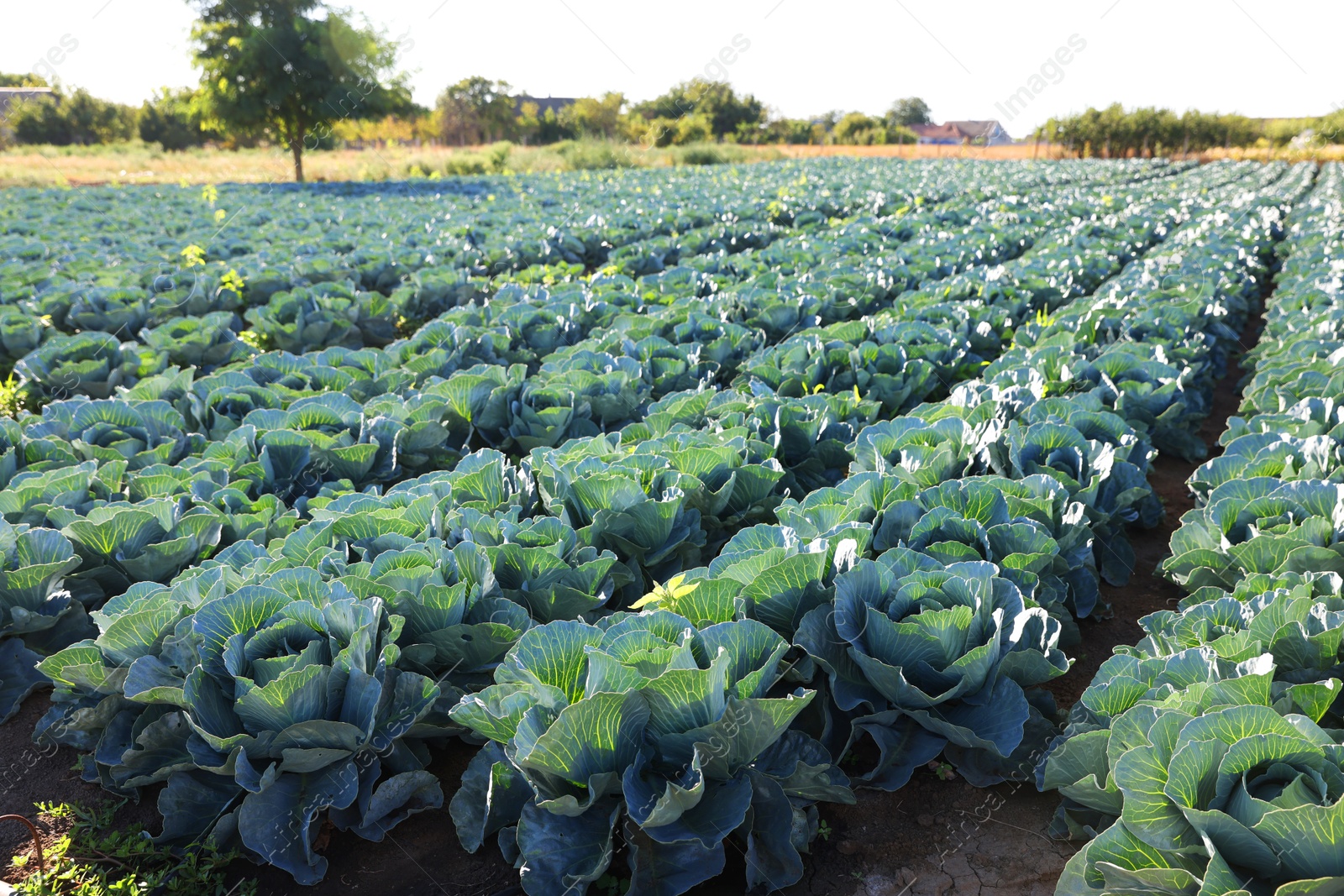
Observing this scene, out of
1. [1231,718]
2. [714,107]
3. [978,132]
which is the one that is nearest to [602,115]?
[714,107]

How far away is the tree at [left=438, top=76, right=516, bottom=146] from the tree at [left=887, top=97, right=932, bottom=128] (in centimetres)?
4201

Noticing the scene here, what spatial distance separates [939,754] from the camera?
262 cm

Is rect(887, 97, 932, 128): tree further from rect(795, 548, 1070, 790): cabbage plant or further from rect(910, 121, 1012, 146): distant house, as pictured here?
rect(795, 548, 1070, 790): cabbage plant

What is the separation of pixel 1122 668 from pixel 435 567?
204cm

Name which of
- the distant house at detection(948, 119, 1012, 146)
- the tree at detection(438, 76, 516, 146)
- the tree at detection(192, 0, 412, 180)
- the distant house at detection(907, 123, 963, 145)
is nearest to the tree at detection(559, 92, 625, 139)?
the tree at detection(438, 76, 516, 146)

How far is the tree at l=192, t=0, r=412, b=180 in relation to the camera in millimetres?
26312

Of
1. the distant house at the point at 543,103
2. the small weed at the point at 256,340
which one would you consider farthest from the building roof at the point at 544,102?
the small weed at the point at 256,340

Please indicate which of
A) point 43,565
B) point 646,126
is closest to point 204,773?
point 43,565

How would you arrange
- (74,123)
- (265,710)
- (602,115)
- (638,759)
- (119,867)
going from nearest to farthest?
1. (638,759)
2. (265,710)
3. (119,867)
4. (602,115)
5. (74,123)

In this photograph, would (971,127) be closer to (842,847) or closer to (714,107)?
(714,107)

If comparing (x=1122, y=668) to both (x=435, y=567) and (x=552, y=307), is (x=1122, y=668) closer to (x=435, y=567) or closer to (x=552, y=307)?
(x=435, y=567)

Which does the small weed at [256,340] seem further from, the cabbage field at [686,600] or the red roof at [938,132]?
the red roof at [938,132]

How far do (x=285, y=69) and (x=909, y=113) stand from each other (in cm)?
7045

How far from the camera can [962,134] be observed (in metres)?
64.3
